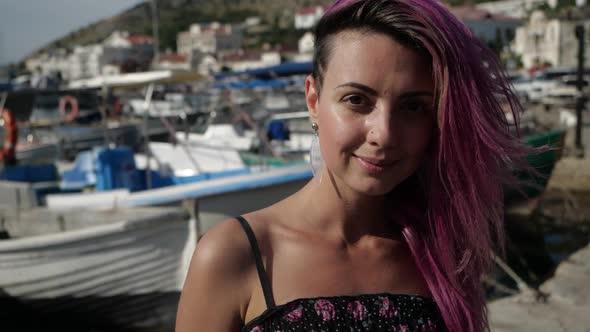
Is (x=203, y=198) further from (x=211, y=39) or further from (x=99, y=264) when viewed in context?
(x=211, y=39)

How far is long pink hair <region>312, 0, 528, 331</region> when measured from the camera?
4.52 feet

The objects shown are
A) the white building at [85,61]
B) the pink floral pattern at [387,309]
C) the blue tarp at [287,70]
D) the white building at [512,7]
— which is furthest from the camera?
the white building at [512,7]

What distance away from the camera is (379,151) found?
4.52 feet

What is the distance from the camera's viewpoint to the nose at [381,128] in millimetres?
1367

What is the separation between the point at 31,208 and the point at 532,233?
8.37 metres

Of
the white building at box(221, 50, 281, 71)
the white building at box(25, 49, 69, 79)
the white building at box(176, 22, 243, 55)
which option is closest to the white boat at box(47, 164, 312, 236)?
the white building at box(221, 50, 281, 71)

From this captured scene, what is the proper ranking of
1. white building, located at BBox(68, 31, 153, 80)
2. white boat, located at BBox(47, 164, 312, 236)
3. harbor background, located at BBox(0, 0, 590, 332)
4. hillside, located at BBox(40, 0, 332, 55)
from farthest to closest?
1. hillside, located at BBox(40, 0, 332, 55)
2. white building, located at BBox(68, 31, 153, 80)
3. white boat, located at BBox(47, 164, 312, 236)
4. harbor background, located at BBox(0, 0, 590, 332)

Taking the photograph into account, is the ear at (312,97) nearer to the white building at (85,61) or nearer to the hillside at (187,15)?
the white building at (85,61)

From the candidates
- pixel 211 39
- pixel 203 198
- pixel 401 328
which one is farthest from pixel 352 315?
pixel 211 39

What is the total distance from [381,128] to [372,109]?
0.05 meters

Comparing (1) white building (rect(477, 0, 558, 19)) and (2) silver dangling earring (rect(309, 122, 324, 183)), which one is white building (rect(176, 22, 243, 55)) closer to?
(1) white building (rect(477, 0, 558, 19))

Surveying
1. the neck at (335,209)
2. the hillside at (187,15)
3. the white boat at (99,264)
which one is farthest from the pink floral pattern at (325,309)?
the hillside at (187,15)

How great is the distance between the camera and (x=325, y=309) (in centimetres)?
139

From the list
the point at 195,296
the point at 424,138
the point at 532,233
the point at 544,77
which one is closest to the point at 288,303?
the point at 195,296
